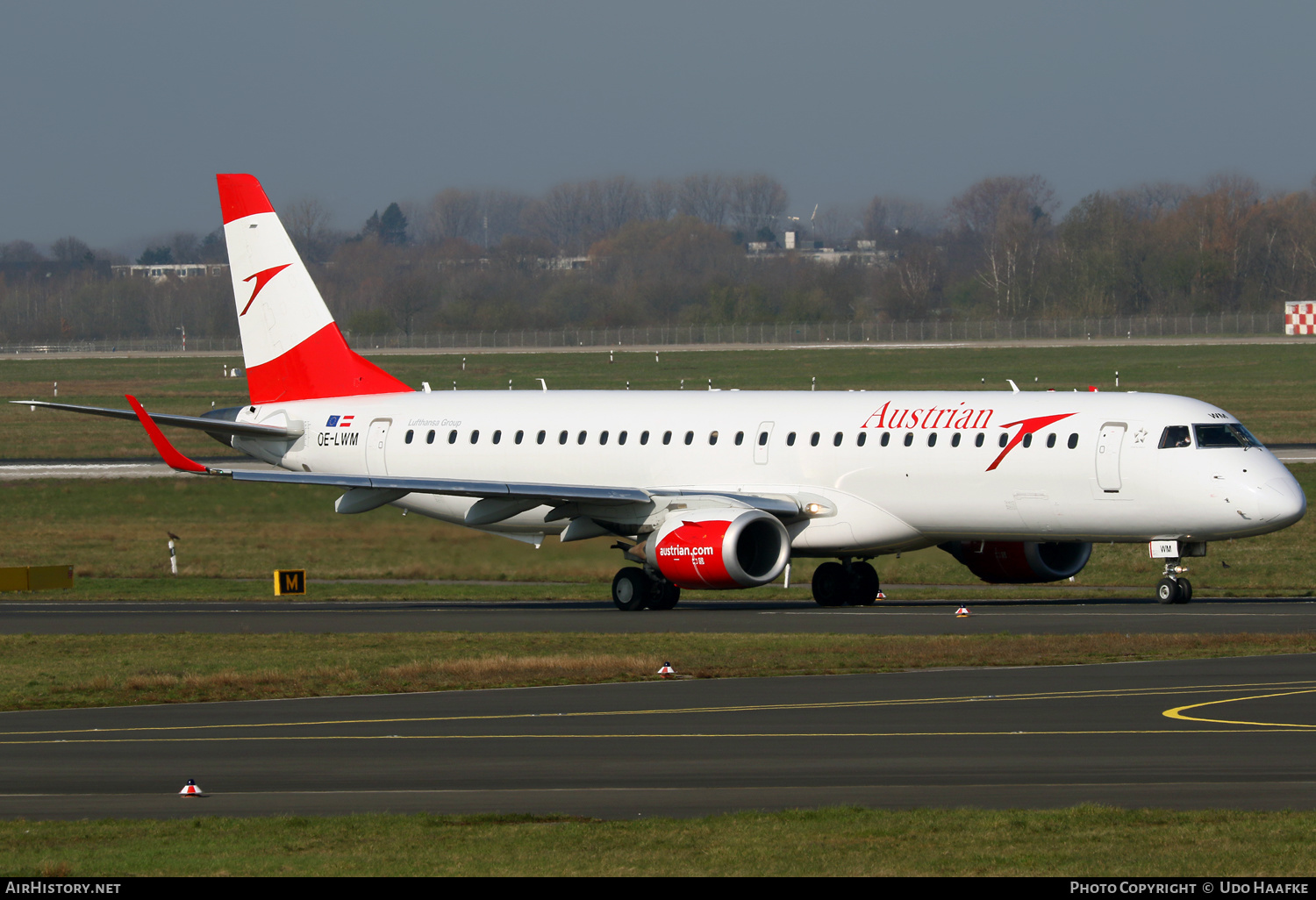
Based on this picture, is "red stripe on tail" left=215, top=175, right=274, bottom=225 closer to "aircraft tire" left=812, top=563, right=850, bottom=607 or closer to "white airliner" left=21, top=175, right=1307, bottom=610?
"white airliner" left=21, top=175, right=1307, bottom=610

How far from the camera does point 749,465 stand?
40219mm

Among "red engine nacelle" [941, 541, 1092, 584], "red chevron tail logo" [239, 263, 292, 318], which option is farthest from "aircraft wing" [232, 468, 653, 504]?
"red chevron tail logo" [239, 263, 292, 318]

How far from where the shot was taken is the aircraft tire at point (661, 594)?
39.5 m

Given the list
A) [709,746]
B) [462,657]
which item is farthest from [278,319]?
[709,746]

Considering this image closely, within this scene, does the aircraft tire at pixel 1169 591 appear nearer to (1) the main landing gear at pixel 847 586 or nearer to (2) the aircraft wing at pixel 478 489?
(1) the main landing gear at pixel 847 586

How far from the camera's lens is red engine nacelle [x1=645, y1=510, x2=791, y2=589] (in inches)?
1454

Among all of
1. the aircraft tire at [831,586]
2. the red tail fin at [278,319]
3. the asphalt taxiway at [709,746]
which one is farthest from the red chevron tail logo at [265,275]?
the asphalt taxiway at [709,746]

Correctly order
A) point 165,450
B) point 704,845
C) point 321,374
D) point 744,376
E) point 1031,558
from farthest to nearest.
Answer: point 744,376, point 321,374, point 1031,558, point 165,450, point 704,845

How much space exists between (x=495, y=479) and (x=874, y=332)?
120967 millimetres

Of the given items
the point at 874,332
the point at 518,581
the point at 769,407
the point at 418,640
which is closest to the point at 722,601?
the point at 769,407

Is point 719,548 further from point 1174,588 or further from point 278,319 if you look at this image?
point 278,319

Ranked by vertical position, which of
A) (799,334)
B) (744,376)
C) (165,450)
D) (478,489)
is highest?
(165,450)

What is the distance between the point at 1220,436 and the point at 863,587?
8194 millimetres

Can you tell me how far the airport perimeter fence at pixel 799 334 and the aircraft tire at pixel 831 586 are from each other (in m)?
109
